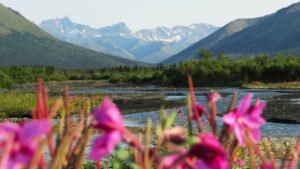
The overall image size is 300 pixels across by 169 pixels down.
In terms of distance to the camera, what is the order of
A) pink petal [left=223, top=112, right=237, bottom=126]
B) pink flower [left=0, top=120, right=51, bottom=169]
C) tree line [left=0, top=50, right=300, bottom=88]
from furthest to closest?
1. tree line [left=0, top=50, right=300, bottom=88]
2. pink petal [left=223, top=112, right=237, bottom=126]
3. pink flower [left=0, top=120, right=51, bottom=169]

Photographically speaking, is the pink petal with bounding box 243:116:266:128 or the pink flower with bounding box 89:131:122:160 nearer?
the pink flower with bounding box 89:131:122:160

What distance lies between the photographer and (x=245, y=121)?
1.50m

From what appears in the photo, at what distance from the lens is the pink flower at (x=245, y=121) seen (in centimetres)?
146

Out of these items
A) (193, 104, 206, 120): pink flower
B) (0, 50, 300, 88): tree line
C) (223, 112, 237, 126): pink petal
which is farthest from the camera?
(0, 50, 300, 88): tree line

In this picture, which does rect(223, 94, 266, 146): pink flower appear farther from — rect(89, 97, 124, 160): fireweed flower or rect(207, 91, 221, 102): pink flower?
rect(89, 97, 124, 160): fireweed flower

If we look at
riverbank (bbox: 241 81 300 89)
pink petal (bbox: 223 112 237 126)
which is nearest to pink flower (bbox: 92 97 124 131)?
pink petal (bbox: 223 112 237 126)

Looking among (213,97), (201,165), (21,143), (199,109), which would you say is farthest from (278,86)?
(21,143)

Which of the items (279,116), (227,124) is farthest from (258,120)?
(279,116)

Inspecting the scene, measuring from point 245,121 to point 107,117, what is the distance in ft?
1.25

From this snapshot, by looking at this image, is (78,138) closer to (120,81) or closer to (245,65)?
(245,65)

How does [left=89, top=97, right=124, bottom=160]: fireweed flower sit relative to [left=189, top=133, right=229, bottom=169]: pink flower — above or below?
above

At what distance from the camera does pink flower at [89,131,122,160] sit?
A: 49.6 inches

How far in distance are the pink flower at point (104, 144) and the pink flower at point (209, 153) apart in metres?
0.16

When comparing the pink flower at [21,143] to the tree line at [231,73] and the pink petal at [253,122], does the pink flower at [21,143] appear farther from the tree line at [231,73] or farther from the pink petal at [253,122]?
the tree line at [231,73]
